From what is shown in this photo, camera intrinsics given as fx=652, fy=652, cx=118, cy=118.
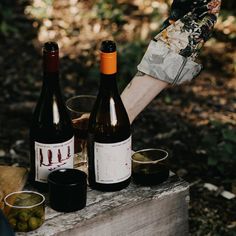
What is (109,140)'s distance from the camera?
2096 mm

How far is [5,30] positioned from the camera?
529 cm

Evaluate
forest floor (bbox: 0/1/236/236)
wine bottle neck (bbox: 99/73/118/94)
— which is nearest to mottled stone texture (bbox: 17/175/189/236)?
wine bottle neck (bbox: 99/73/118/94)

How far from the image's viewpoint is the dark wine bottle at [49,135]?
2.07 meters

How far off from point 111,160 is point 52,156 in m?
0.19

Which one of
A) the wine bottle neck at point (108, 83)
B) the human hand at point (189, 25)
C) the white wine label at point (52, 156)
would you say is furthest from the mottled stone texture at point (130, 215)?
the human hand at point (189, 25)

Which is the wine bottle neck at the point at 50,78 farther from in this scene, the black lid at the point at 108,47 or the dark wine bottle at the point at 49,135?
the black lid at the point at 108,47

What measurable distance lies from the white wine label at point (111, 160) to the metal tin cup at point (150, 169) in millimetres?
105

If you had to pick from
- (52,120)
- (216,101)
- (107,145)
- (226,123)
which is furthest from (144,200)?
(216,101)

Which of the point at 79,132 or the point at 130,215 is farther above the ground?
the point at 79,132

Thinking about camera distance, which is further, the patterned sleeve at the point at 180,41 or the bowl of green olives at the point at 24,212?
the patterned sleeve at the point at 180,41

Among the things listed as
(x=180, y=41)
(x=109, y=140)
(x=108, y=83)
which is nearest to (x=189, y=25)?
(x=180, y=41)

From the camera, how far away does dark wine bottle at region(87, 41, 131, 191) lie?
6.75 feet

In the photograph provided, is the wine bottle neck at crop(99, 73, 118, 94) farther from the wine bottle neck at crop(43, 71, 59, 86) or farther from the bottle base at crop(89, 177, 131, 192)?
the bottle base at crop(89, 177, 131, 192)

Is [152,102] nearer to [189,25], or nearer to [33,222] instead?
[189,25]
